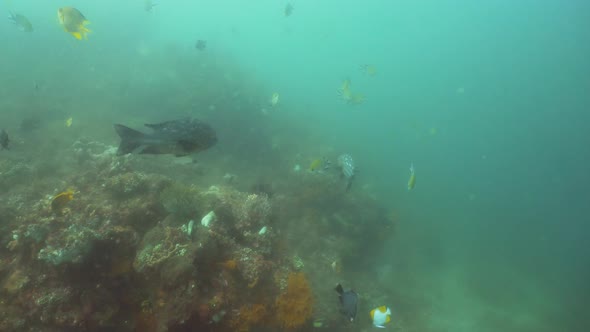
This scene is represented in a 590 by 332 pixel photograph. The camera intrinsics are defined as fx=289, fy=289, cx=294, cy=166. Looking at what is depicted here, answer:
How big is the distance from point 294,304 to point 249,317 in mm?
957

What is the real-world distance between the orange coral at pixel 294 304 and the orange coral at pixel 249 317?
1.14ft

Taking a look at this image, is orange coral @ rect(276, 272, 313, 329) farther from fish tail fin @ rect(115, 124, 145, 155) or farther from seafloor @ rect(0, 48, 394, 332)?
fish tail fin @ rect(115, 124, 145, 155)

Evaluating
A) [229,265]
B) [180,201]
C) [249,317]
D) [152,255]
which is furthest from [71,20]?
[249,317]

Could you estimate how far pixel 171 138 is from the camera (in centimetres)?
395

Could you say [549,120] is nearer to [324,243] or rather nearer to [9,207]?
[324,243]

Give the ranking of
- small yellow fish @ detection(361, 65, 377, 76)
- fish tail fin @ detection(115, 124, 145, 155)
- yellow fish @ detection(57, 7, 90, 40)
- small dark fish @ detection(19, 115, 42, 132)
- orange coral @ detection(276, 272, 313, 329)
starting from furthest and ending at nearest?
small yellow fish @ detection(361, 65, 377, 76) → small dark fish @ detection(19, 115, 42, 132) → yellow fish @ detection(57, 7, 90, 40) → orange coral @ detection(276, 272, 313, 329) → fish tail fin @ detection(115, 124, 145, 155)

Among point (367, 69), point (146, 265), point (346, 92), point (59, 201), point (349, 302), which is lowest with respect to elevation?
point (146, 265)

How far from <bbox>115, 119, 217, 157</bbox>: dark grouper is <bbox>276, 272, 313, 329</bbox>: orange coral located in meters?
3.26

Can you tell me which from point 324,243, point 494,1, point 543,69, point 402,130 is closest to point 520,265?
point 324,243

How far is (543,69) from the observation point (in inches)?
5773

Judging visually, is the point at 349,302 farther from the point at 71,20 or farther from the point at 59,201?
the point at 71,20

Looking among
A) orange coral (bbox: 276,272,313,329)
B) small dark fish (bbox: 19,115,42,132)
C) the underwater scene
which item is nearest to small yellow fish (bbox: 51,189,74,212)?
the underwater scene

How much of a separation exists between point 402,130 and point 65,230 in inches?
2977

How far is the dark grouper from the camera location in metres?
3.83
